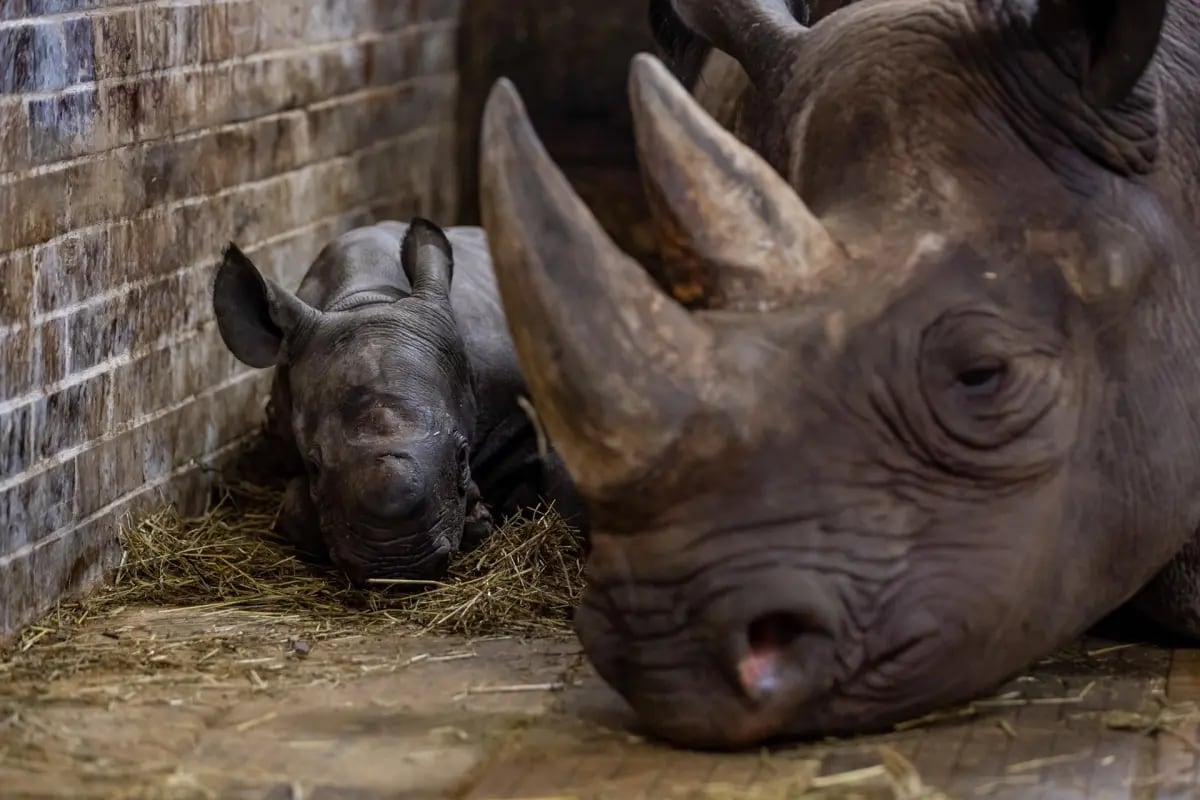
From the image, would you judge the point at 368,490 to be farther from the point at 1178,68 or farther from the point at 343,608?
the point at 1178,68

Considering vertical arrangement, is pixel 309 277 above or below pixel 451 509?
above

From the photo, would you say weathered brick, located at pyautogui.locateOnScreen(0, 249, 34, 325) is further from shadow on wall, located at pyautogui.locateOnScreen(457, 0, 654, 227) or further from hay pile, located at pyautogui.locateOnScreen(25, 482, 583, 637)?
shadow on wall, located at pyautogui.locateOnScreen(457, 0, 654, 227)

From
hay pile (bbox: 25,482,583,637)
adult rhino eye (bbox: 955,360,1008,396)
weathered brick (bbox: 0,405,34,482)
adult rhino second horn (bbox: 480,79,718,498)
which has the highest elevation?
adult rhino second horn (bbox: 480,79,718,498)

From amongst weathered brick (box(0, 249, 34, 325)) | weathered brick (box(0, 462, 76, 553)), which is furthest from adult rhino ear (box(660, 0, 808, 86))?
weathered brick (box(0, 462, 76, 553))

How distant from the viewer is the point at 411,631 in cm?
509

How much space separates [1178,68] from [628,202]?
487cm

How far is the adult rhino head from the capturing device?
11.7ft

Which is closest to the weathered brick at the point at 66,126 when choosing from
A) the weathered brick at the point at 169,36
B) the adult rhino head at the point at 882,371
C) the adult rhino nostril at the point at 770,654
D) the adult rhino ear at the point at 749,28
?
the weathered brick at the point at 169,36

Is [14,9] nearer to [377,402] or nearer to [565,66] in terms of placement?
[377,402]

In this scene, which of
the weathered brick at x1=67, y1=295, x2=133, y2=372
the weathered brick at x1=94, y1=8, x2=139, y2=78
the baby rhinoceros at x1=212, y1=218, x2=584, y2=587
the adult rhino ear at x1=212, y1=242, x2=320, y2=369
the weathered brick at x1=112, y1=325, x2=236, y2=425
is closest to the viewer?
the baby rhinoceros at x1=212, y1=218, x2=584, y2=587

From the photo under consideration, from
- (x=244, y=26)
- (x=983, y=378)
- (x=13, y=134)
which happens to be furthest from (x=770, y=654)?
(x=244, y=26)

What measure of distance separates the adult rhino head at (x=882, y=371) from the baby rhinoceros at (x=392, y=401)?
5.50ft

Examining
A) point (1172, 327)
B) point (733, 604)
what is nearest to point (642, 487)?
point (733, 604)

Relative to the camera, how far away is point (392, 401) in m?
5.54
